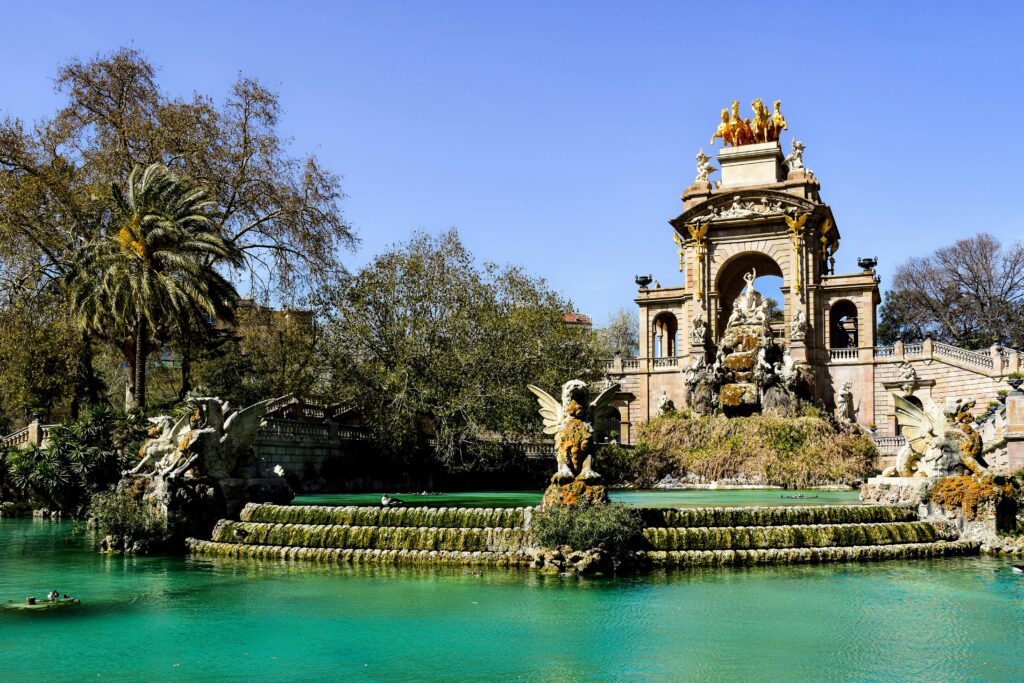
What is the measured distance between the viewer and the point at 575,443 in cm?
1656

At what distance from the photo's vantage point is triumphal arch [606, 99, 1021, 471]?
42.6m

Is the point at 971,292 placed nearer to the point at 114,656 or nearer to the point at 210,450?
the point at 210,450

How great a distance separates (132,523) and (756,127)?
41.0 meters

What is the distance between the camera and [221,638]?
37.6 feet

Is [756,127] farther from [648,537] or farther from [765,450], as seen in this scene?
[648,537]

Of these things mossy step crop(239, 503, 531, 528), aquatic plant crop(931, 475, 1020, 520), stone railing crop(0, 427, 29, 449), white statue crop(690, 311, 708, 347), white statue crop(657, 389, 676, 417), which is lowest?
mossy step crop(239, 503, 531, 528)

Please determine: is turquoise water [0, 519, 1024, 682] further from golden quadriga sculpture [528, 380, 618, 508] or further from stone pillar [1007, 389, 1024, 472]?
stone pillar [1007, 389, 1024, 472]

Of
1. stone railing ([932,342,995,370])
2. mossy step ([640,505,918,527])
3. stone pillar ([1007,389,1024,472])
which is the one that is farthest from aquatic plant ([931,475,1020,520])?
stone railing ([932,342,995,370])

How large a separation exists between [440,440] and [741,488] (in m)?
10.6

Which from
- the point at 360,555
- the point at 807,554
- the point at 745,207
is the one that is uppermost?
the point at 745,207

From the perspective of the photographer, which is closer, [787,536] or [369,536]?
[787,536]

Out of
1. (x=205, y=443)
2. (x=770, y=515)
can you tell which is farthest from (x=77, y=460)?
(x=770, y=515)

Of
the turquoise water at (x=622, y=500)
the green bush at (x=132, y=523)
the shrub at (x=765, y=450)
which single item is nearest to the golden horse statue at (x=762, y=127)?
the shrub at (x=765, y=450)

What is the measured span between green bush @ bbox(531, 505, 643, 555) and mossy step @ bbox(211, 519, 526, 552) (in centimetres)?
86
